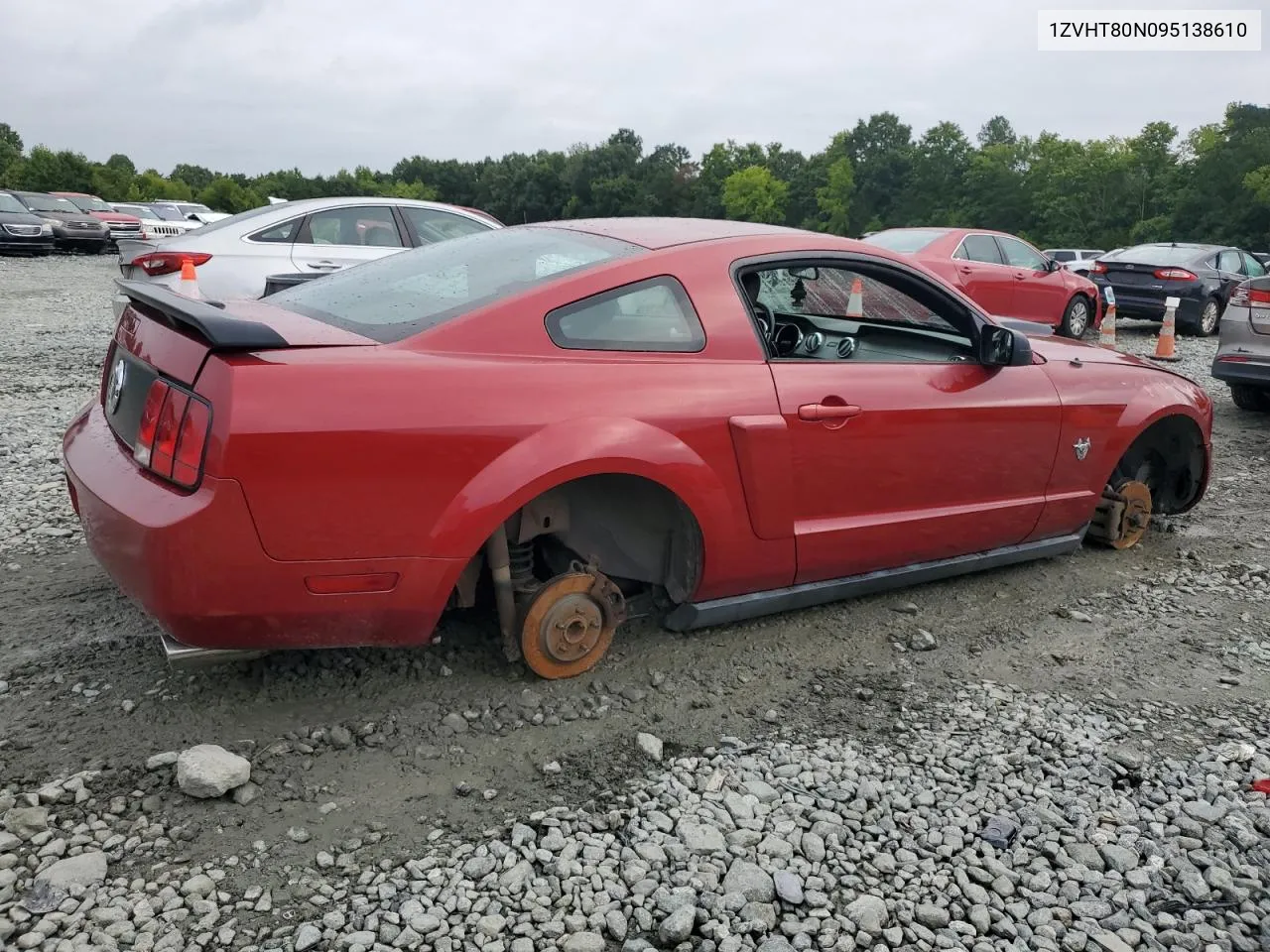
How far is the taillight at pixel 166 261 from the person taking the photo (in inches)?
299

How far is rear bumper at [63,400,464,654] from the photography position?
2422 millimetres

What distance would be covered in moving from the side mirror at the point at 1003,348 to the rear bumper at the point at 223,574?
2.23m

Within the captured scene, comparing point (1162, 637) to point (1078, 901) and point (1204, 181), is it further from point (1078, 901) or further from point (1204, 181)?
point (1204, 181)

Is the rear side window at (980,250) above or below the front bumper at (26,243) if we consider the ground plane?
above

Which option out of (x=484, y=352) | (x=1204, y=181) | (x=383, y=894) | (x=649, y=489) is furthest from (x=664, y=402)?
(x=1204, y=181)

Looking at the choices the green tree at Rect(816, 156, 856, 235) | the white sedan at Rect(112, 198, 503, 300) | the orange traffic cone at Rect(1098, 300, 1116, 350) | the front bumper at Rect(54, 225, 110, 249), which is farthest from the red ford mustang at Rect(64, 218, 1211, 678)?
the green tree at Rect(816, 156, 856, 235)

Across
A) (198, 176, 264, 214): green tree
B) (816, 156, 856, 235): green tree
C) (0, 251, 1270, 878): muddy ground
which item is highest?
(816, 156, 856, 235): green tree

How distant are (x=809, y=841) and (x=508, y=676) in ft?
3.71

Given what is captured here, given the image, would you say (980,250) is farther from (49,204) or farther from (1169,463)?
(49,204)

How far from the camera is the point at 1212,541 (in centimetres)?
492

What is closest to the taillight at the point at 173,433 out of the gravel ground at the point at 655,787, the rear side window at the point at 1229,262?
the gravel ground at the point at 655,787

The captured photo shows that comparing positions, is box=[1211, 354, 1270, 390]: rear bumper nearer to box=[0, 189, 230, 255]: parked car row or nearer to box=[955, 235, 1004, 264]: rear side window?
box=[955, 235, 1004, 264]: rear side window

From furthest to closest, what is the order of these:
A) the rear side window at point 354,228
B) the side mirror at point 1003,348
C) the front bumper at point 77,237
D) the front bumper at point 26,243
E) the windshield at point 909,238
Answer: the front bumper at point 77,237 → the front bumper at point 26,243 → the windshield at point 909,238 → the rear side window at point 354,228 → the side mirror at point 1003,348

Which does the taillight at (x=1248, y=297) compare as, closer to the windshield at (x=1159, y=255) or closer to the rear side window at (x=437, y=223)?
the rear side window at (x=437, y=223)
